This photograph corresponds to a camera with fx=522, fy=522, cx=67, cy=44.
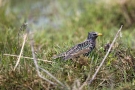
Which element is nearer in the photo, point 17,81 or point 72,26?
point 17,81

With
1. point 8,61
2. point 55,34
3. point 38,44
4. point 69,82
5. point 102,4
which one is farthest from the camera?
point 102,4

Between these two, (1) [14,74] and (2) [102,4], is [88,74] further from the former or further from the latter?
(2) [102,4]

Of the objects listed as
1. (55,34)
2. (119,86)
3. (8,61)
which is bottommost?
(119,86)

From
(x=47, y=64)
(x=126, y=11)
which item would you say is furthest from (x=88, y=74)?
(x=126, y=11)

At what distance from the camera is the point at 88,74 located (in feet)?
17.5

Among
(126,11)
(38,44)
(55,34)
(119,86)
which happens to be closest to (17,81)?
(119,86)

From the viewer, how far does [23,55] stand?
590 cm

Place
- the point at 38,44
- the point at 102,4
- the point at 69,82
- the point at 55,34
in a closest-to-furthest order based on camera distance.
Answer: the point at 69,82 → the point at 38,44 → the point at 55,34 → the point at 102,4

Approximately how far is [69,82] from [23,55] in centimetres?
88

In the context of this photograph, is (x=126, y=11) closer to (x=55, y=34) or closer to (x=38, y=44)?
(x=55, y=34)

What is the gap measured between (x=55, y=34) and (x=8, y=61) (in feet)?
12.9

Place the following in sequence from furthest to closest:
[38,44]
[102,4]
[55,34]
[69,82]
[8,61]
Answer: [102,4]
[55,34]
[38,44]
[8,61]
[69,82]

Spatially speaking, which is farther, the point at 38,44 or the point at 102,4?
the point at 102,4

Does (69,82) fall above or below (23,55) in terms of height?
below
